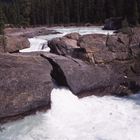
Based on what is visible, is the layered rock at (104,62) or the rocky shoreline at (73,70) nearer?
the rocky shoreline at (73,70)

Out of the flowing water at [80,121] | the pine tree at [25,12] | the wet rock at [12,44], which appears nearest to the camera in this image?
the flowing water at [80,121]

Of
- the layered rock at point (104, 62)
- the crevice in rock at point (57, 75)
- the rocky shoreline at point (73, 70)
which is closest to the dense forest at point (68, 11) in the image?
the layered rock at point (104, 62)

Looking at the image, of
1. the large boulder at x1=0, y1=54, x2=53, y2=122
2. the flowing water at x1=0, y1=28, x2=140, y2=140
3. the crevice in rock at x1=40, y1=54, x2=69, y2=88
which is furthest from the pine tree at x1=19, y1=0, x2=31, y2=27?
the large boulder at x1=0, y1=54, x2=53, y2=122

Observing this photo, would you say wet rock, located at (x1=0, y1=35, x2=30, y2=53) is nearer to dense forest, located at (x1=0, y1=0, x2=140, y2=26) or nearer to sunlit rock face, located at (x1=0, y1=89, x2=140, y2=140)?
sunlit rock face, located at (x1=0, y1=89, x2=140, y2=140)

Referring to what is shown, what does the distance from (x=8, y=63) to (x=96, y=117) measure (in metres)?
4.95

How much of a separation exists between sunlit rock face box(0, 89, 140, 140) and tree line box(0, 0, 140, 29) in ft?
108

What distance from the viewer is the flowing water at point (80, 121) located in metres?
14.7

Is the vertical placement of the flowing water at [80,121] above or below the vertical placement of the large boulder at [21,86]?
below

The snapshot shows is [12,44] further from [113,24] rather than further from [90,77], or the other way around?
[113,24]

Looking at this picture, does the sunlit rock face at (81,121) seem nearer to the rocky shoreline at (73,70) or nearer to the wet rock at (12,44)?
the rocky shoreline at (73,70)

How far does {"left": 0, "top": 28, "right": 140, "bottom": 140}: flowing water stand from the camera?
14.7 meters

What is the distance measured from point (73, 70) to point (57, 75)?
1005 mm

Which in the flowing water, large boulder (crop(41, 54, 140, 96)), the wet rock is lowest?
the flowing water

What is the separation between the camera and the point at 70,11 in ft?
235
